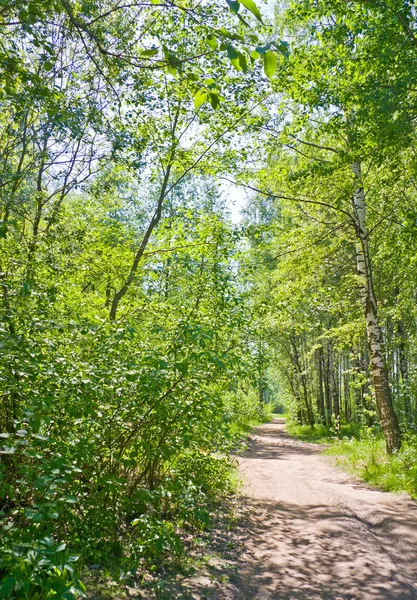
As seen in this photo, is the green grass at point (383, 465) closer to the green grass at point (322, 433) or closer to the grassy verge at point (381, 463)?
the grassy verge at point (381, 463)

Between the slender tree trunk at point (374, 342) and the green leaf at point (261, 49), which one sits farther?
the slender tree trunk at point (374, 342)

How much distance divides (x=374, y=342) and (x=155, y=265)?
5655 mm

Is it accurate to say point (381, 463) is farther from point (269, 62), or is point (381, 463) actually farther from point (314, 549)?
point (269, 62)

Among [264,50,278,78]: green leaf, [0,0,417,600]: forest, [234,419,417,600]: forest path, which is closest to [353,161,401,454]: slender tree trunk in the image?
[0,0,417,600]: forest

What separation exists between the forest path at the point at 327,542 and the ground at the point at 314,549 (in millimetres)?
11

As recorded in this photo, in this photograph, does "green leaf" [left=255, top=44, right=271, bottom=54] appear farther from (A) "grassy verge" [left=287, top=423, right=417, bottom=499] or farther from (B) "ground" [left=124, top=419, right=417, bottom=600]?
(A) "grassy verge" [left=287, top=423, right=417, bottom=499]

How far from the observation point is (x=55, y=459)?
3.15 metres

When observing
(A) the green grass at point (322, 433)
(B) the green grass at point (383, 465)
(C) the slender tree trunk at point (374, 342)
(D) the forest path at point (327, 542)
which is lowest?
(A) the green grass at point (322, 433)

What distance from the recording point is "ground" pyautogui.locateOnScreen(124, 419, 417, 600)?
4.36m

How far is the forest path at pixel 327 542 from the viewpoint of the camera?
14.4ft

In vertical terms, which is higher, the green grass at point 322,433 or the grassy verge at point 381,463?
the grassy verge at point 381,463

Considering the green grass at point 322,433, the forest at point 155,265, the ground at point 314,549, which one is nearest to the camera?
the forest at point 155,265

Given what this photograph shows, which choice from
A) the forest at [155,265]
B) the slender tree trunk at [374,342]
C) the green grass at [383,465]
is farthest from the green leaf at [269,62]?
the slender tree trunk at [374,342]

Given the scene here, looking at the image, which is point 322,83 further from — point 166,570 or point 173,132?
point 166,570
